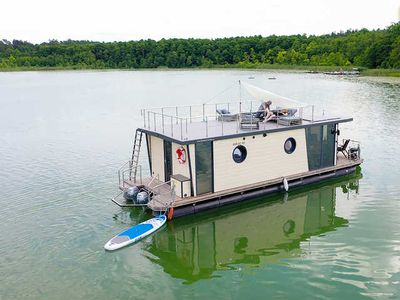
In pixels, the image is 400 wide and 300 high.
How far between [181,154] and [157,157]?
74.9 inches

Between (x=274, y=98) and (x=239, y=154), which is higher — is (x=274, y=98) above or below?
above

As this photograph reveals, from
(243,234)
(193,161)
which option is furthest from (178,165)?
(243,234)

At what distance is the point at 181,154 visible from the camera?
15.6 metres

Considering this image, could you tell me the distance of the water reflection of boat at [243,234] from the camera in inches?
507

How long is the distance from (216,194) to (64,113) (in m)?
30.3

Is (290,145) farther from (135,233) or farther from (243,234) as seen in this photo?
(135,233)

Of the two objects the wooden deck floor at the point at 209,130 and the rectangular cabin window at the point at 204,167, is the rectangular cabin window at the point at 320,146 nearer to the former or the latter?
the wooden deck floor at the point at 209,130

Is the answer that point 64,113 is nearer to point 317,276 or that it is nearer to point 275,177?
point 275,177

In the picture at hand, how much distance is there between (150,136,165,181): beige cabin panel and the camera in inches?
665

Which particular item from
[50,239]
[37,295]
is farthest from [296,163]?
[37,295]

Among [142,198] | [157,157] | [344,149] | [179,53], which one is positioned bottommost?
[142,198]

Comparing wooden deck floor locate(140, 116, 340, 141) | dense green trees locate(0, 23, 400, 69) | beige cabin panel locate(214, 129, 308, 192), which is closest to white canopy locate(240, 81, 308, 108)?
wooden deck floor locate(140, 116, 340, 141)

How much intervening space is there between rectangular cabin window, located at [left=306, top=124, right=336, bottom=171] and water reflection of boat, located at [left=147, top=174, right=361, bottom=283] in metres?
1.58

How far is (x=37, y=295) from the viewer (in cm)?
1082
